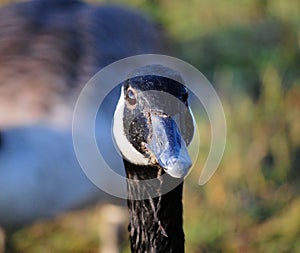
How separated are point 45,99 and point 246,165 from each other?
3.83 ft

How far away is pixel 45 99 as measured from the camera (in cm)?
407

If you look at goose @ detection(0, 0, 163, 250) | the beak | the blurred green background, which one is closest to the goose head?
the beak

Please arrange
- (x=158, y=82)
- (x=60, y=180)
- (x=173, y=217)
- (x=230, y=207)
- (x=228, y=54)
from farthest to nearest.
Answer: (x=228, y=54)
(x=230, y=207)
(x=60, y=180)
(x=173, y=217)
(x=158, y=82)

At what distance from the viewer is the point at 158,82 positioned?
2.84m

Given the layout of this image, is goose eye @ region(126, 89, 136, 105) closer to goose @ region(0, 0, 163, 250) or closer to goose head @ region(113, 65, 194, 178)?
goose head @ region(113, 65, 194, 178)

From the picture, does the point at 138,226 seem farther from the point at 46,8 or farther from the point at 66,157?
the point at 46,8

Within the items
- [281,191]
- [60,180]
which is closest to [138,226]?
[60,180]

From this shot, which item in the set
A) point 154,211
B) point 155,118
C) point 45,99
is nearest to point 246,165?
point 45,99

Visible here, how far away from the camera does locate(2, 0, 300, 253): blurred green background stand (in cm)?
430

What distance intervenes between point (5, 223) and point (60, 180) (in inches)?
14.5

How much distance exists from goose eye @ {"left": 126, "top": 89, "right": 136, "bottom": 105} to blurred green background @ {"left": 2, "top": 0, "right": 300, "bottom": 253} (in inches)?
57.5

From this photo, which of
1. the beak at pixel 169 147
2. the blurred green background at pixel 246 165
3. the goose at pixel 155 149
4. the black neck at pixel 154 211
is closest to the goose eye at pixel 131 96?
the goose at pixel 155 149

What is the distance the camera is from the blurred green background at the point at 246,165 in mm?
4297

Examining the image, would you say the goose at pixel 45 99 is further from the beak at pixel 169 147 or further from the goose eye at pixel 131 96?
the beak at pixel 169 147
